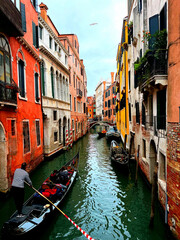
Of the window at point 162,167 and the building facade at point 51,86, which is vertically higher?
the building facade at point 51,86

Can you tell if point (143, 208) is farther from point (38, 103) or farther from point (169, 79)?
point (38, 103)

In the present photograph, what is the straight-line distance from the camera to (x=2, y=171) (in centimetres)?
666

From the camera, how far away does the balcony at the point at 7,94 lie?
6.31m

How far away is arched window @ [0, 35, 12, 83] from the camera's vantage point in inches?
267

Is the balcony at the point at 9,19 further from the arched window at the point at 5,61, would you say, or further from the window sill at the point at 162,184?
the window sill at the point at 162,184

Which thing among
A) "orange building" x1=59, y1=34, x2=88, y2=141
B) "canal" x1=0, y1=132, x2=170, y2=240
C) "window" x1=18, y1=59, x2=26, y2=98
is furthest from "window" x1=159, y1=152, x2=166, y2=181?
"orange building" x1=59, y1=34, x2=88, y2=141

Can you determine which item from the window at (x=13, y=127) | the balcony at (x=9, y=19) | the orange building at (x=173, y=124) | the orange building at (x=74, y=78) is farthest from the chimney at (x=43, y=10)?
the orange building at (x=173, y=124)

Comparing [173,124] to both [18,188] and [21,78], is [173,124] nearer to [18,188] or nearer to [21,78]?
[18,188]

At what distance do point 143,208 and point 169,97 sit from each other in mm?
4202

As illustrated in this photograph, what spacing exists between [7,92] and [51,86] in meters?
7.72

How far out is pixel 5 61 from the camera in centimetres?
702

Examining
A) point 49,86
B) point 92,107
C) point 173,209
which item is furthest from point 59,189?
point 92,107

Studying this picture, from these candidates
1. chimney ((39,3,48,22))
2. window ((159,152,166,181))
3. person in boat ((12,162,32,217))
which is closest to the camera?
person in boat ((12,162,32,217))

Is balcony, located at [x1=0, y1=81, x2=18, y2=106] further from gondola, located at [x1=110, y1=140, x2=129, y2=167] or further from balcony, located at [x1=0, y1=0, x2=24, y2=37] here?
gondola, located at [x1=110, y1=140, x2=129, y2=167]
